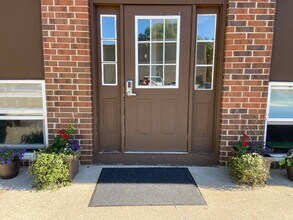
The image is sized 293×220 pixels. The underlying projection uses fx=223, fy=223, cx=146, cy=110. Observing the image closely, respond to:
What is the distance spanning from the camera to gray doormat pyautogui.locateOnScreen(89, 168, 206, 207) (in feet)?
8.28

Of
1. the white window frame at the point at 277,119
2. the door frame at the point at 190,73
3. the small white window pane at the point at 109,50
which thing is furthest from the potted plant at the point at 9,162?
the white window frame at the point at 277,119

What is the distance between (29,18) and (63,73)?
880mm

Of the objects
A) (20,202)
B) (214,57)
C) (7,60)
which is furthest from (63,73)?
(214,57)

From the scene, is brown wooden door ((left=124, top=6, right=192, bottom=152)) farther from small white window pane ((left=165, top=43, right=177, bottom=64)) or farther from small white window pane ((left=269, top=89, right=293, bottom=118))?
small white window pane ((left=269, top=89, right=293, bottom=118))

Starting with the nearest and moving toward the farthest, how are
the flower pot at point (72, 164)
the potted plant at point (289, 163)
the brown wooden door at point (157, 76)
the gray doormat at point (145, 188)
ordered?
1. the gray doormat at point (145, 188)
2. the flower pot at point (72, 164)
3. the potted plant at point (289, 163)
4. the brown wooden door at point (157, 76)

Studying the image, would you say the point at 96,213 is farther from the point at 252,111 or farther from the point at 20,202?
the point at 252,111

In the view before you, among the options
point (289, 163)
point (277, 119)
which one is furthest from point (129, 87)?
point (289, 163)

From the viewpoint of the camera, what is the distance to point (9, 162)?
2.94 metres

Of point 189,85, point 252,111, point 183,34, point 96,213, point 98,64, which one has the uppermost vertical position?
point 183,34

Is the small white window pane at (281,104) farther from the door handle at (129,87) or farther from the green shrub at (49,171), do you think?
the green shrub at (49,171)

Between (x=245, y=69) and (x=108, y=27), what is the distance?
6.81 feet

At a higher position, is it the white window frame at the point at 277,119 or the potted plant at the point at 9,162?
the white window frame at the point at 277,119

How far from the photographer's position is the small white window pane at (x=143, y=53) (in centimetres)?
335

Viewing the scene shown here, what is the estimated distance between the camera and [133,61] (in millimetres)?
3355
